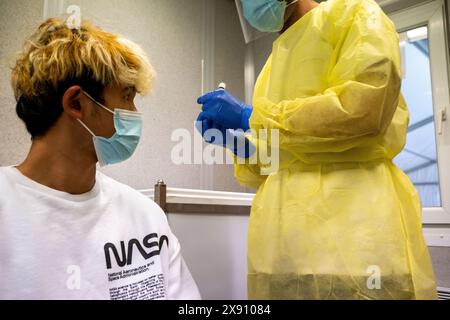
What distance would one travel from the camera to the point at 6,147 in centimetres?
117

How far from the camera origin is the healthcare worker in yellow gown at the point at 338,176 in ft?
2.23

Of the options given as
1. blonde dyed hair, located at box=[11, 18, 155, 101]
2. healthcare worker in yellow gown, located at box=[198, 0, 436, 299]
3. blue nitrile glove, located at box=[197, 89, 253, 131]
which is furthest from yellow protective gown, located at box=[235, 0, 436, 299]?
blonde dyed hair, located at box=[11, 18, 155, 101]

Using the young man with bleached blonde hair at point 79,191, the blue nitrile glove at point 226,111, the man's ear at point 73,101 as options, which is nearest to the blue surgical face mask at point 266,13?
the blue nitrile glove at point 226,111

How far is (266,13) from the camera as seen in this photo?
2.98 feet

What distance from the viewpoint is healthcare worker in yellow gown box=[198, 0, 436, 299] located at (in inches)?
26.7

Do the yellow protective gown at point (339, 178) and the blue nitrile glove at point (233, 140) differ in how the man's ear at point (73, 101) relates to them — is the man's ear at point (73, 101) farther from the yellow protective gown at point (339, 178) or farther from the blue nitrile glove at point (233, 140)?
the yellow protective gown at point (339, 178)

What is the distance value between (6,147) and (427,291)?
1285 millimetres

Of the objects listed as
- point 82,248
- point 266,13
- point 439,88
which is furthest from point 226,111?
point 439,88

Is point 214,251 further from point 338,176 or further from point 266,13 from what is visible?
point 266,13

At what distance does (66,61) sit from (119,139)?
22cm

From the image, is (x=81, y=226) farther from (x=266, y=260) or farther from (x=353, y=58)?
(x=353, y=58)

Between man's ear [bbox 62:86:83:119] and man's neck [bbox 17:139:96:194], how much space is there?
0.08 meters

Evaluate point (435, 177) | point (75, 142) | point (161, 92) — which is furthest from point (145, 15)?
point (435, 177)
